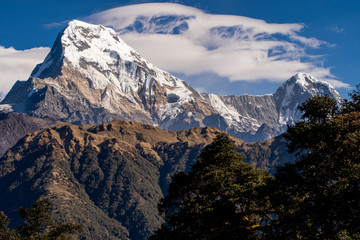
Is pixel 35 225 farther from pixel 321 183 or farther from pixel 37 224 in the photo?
pixel 321 183

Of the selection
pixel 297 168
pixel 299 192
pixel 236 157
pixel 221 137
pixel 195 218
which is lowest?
pixel 195 218

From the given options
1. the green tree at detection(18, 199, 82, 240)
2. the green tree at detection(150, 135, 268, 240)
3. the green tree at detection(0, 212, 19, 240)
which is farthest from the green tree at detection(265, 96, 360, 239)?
the green tree at detection(0, 212, 19, 240)

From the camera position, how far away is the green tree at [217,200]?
42.1m

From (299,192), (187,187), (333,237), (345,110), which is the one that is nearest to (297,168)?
(299,192)

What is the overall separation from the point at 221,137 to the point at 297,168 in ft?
61.4

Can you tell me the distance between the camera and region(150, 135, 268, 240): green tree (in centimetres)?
4206

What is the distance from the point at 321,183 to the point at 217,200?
12.7 m

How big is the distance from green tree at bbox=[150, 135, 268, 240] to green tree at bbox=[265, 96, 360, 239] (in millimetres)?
3406

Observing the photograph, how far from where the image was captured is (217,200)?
147 ft

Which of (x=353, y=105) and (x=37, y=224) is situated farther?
(x=37, y=224)

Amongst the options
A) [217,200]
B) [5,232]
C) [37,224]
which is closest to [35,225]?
[37,224]

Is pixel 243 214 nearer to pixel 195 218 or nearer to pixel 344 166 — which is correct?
pixel 195 218

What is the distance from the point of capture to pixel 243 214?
42156mm

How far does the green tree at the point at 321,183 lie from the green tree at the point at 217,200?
341 centimetres
